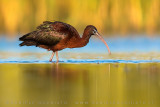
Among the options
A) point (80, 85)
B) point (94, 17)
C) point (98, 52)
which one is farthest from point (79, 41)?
point (94, 17)

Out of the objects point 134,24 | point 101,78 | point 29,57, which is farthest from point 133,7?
point 101,78

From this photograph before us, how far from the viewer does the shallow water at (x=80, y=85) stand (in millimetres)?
8914

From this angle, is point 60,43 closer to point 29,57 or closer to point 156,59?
point 29,57

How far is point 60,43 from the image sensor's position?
15.5m

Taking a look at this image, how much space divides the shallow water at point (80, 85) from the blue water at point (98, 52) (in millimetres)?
1498

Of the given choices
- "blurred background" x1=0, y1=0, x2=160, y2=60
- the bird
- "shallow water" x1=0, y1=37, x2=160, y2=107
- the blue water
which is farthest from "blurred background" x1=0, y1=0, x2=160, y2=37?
the bird

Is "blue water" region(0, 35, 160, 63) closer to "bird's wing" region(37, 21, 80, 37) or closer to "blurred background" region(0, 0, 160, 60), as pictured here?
"blurred background" region(0, 0, 160, 60)

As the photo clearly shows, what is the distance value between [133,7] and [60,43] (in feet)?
35.2

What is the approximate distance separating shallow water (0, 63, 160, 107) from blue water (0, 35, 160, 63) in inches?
59.0

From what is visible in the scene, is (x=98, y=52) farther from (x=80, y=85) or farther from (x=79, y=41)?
(x=80, y=85)

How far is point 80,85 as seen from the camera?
10.5 metres

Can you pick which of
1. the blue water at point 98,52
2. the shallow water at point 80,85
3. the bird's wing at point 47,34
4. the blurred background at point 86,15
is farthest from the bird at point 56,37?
the blurred background at point 86,15

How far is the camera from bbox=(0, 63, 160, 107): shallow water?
891 centimetres

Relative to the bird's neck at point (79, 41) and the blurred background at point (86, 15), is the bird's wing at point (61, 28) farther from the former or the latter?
the blurred background at point (86, 15)
